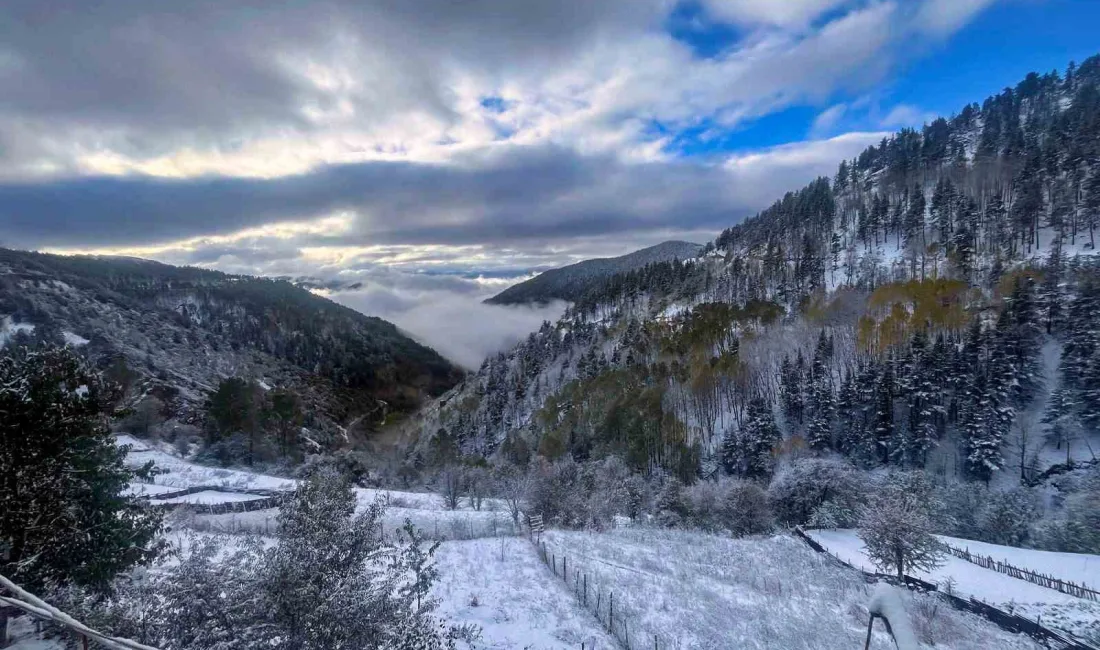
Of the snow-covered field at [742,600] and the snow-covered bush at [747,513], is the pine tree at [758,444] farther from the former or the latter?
the snow-covered field at [742,600]

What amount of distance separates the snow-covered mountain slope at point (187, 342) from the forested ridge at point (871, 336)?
3644 cm

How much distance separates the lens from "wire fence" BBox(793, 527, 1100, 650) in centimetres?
1703

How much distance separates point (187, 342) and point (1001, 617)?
484ft

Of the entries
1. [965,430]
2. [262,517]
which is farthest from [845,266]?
[262,517]

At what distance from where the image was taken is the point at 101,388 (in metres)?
9.92

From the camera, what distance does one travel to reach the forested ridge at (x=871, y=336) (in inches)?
Result: 2131

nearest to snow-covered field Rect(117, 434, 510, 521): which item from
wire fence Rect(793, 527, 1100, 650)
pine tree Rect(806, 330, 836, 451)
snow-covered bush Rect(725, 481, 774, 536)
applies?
snow-covered bush Rect(725, 481, 774, 536)

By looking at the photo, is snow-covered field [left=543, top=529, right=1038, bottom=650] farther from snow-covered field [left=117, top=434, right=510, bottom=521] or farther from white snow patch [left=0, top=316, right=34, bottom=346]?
white snow patch [left=0, top=316, right=34, bottom=346]

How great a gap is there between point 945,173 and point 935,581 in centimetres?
13055

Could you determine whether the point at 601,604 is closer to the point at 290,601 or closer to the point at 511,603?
the point at 511,603

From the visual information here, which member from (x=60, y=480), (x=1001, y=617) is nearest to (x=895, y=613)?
(x=60, y=480)

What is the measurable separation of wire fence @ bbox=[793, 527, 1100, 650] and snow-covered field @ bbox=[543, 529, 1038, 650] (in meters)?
0.53

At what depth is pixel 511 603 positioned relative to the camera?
1684cm

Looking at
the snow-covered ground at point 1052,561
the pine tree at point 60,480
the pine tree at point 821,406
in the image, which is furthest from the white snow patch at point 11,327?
the snow-covered ground at point 1052,561
